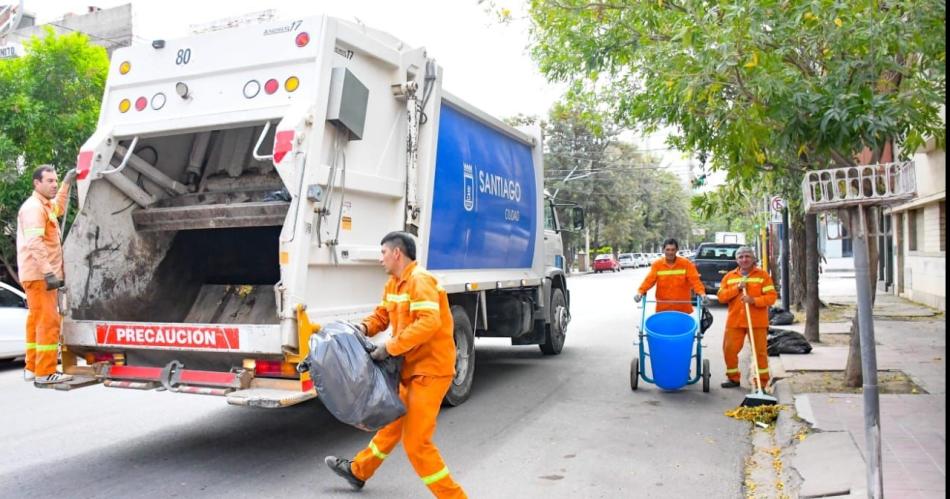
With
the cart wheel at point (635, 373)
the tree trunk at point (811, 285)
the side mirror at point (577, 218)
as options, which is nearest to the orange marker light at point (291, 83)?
the cart wheel at point (635, 373)

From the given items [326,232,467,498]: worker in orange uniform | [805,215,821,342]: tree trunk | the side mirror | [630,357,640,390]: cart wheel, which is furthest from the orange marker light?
[805,215,821,342]: tree trunk

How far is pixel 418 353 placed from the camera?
4.34m

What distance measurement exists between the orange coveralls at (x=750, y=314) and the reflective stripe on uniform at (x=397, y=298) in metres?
4.56

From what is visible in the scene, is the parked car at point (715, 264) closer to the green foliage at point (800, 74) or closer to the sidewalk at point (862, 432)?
the sidewalk at point (862, 432)

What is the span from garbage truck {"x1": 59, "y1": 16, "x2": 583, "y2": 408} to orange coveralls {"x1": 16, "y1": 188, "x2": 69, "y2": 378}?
11cm

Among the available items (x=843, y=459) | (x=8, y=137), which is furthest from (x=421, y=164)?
(x=8, y=137)

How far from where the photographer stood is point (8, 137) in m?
Answer: 13.8

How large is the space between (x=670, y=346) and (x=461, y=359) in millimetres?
Result: 2024

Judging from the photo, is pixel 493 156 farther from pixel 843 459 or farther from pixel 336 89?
pixel 843 459

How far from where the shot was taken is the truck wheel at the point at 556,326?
10.6 m

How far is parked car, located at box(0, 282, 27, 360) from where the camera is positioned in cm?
1001

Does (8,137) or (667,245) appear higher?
(8,137)

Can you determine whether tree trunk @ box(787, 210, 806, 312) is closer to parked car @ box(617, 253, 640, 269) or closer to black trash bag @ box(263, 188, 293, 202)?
black trash bag @ box(263, 188, 293, 202)

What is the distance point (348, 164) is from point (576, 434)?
278 centimetres
